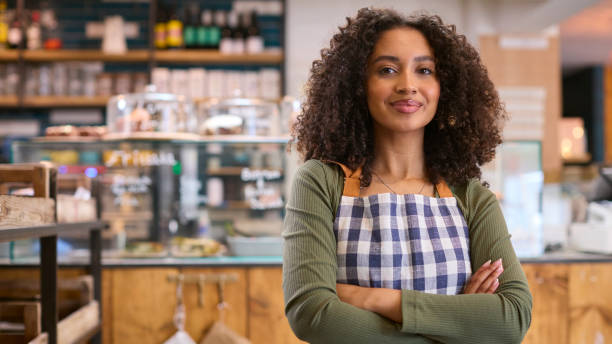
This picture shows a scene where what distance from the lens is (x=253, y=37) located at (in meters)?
4.60

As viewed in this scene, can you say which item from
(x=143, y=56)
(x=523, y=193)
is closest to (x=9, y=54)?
(x=143, y=56)

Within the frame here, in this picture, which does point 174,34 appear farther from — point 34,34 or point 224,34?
point 34,34

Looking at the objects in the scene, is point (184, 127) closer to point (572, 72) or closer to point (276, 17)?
point (276, 17)

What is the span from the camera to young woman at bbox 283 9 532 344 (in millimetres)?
1075

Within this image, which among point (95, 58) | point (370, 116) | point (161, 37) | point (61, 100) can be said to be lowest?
point (370, 116)

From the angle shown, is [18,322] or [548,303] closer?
[18,322]

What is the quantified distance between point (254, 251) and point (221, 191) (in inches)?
13.1

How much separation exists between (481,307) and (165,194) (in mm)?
1689

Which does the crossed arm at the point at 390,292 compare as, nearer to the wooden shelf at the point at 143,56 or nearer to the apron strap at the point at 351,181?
the apron strap at the point at 351,181

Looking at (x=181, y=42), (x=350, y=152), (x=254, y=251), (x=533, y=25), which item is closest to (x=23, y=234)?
(x=350, y=152)

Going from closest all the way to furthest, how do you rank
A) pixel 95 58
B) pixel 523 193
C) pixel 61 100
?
pixel 523 193 → pixel 61 100 → pixel 95 58

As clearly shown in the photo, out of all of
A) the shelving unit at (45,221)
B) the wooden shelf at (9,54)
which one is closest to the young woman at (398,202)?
the shelving unit at (45,221)

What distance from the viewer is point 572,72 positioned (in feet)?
26.8

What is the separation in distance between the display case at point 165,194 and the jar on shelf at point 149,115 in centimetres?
8
